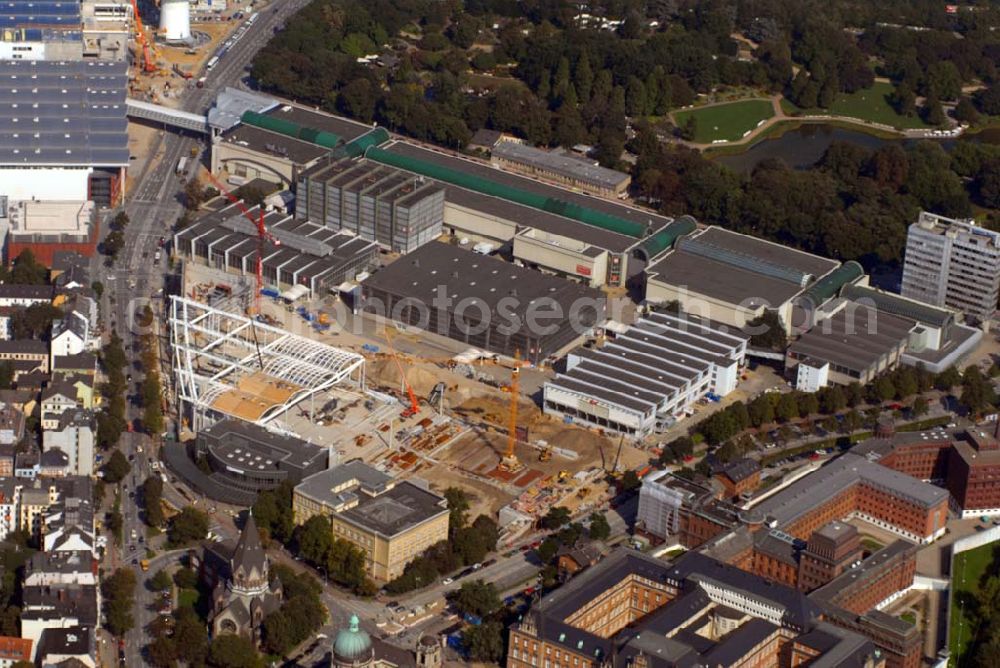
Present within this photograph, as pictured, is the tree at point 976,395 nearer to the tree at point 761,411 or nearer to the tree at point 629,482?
the tree at point 761,411

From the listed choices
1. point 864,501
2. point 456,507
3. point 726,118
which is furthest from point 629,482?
point 726,118

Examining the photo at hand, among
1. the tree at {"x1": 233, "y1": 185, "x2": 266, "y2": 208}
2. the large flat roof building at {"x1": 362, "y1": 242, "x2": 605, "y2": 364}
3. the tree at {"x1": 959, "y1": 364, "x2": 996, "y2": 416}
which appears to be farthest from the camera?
the tree at {"x1": 233, "y1": 185, "x2": 266, "y2": 208}

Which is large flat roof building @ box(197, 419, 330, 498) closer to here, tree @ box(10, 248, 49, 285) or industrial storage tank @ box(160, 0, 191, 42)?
tree @ box(10, 248, 49, 285)

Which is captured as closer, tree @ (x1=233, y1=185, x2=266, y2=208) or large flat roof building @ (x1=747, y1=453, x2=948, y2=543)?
large flat roof building @ (x1=747, y1=453, x2=948, y2=543)

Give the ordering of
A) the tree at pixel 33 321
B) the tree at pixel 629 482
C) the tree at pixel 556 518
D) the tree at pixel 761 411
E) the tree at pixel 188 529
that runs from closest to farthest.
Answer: the tree at pixel 188 529, the tree at pixel 556 518, the tree at pixel 629 482, the tree at pixel 761 411, the tree at pixel 33 321

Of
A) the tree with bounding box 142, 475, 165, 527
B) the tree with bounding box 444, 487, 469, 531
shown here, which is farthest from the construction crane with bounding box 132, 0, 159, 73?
the tree with bounding box 444, 487, 469, 531

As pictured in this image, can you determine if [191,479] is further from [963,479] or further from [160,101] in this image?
[160,101]

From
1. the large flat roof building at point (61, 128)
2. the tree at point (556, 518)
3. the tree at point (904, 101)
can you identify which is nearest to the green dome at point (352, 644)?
the tree at point (556, 518)
